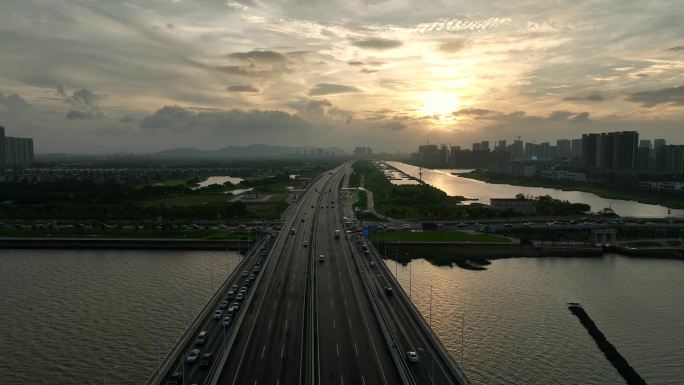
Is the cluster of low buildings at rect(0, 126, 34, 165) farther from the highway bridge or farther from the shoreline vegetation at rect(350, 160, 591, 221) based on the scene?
the highway bridge

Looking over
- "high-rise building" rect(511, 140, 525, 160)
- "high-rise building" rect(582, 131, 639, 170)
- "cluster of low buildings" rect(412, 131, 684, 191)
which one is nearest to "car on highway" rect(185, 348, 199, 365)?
"cluster of low buildings" rect(412, 131, 684, 191)

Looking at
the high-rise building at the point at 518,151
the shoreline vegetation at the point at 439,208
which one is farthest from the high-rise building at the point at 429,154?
the shoreline vegetation at the point at 439,208

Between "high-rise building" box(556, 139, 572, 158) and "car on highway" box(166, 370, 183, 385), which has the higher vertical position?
"high-rise building" box(556, 139, 572, 158)

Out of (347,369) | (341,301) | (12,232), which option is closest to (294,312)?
(341,301)

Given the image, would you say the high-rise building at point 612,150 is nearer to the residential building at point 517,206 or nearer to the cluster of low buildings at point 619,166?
the cluster of low buildings at point 619,166

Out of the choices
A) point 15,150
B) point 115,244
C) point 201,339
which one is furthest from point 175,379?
point 15,150

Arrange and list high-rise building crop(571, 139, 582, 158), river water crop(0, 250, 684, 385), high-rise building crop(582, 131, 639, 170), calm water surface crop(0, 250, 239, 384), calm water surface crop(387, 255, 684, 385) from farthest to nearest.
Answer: high-rise building crop(571, 139, 582, 158), high-rise building crop(582, 131, 639, 170), calm water surface crop(387, 255, 684, 385), river water crop(0, 250, 684, 385), calm water surface crop(0, 250, 239, 384)

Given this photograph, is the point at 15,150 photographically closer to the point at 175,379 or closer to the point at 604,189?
the point at 604,189
